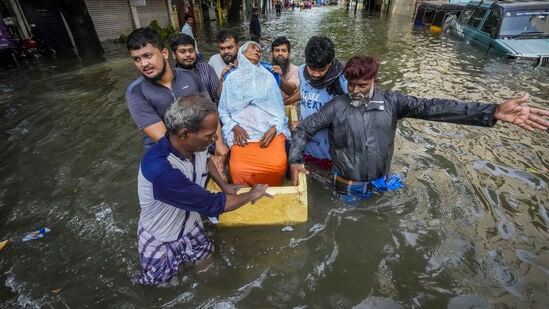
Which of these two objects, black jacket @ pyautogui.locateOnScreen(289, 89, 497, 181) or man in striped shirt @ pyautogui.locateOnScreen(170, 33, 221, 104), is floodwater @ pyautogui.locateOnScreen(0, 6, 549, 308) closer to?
black jacket @ pyautogui.locateOnScreen(289, 89, 497, 181)

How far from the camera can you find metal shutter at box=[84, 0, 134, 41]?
1440cm

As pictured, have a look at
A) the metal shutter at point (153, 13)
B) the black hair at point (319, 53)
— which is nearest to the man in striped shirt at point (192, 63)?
the black hair at point (319, 53)

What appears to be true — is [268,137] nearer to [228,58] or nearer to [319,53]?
[319,53]

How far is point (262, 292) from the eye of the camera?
8.00ft

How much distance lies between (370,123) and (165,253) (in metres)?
2.09

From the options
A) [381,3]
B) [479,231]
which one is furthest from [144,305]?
[381,3]

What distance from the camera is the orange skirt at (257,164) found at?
9.28 ft

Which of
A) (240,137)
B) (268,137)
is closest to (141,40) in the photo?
(240,137)

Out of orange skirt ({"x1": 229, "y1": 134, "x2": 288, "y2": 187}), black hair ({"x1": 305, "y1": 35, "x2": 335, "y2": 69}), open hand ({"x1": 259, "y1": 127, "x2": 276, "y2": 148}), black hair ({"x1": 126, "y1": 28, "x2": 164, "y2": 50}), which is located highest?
black hair ({"x1": 126, "y1": 28, "x2": 164, "y2": 50})

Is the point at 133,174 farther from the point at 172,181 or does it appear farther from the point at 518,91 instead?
the point at 518,91

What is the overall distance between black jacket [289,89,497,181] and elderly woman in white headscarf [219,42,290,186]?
0.27 m

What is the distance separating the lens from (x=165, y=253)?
2.27 meters

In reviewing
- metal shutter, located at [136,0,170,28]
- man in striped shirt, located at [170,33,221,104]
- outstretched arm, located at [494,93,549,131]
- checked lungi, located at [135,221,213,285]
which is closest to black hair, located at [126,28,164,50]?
man in striped shirt, located at [170,33,221,104]

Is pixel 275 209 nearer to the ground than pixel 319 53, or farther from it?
nearer to the ground
